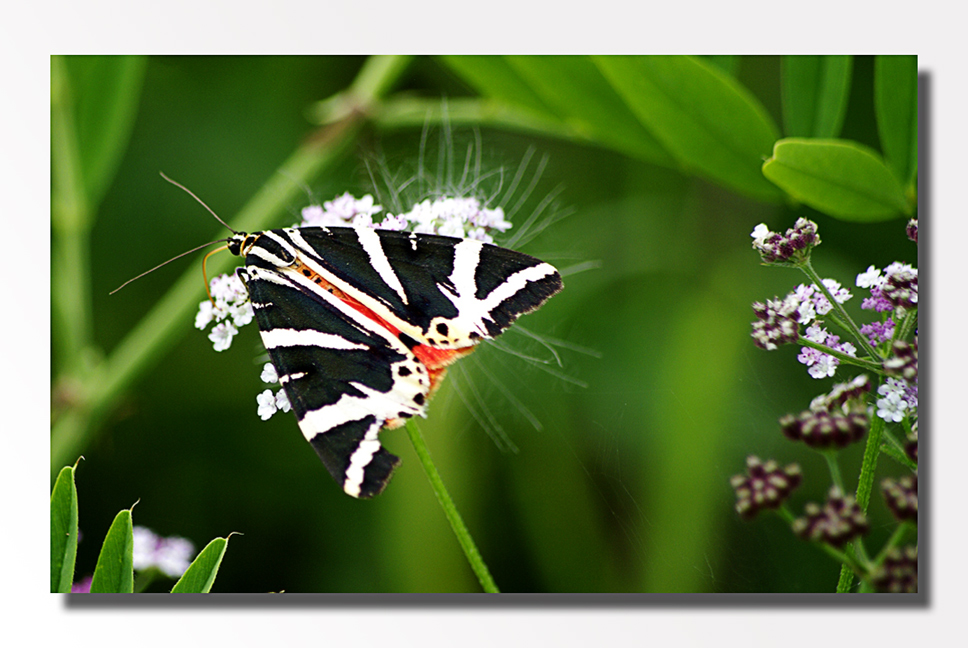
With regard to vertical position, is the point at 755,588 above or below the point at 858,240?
below

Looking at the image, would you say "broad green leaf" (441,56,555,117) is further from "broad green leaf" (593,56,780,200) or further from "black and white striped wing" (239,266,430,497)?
"black and white striped wing" (239,266,430,497)

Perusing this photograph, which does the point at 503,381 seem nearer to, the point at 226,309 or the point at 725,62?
the point at 226,309

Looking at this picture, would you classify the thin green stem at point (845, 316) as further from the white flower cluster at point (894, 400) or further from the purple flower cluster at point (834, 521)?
the purple flower cluster at point (834, 521)

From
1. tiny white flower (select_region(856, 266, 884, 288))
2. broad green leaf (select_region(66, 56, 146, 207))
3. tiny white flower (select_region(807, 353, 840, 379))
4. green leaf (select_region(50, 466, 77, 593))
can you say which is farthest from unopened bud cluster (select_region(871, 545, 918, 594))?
broad green leaf (select_region(66, 56, 146, 207))

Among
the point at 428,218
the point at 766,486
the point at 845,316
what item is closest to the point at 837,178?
the point at 845,316
